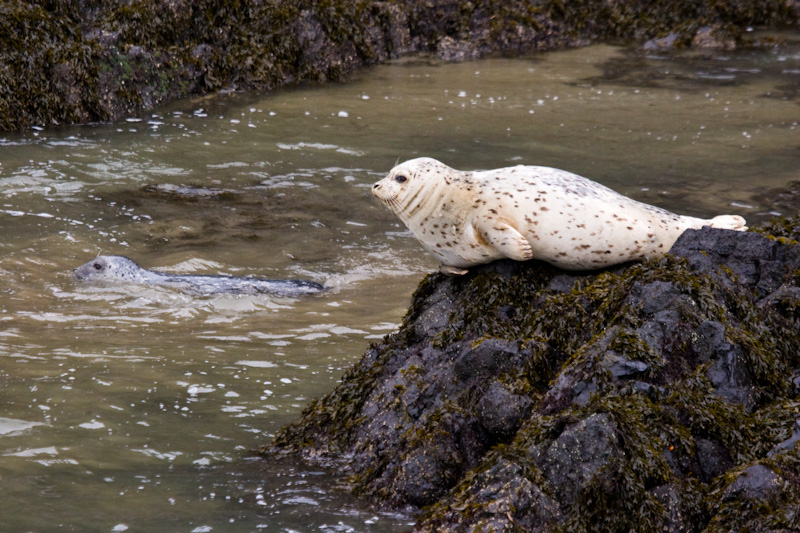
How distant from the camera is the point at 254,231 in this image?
8875 millimetres

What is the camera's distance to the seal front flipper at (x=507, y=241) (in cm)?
422

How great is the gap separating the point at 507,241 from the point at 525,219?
0.63ft

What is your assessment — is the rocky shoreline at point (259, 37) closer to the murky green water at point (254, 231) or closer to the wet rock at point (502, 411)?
the murky green water at point (254, 231)

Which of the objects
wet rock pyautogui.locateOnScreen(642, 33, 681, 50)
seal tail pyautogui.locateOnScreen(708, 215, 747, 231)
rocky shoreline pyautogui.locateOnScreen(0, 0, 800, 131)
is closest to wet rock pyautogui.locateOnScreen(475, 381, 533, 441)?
seal tail pyautogui.locateOnScreen(708, 215, 747, 231)

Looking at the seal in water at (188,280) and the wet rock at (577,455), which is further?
the seal in water at (188,280)

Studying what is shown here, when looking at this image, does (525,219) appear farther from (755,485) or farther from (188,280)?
(188,280)

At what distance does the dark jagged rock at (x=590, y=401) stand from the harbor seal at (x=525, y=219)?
11 centimetres

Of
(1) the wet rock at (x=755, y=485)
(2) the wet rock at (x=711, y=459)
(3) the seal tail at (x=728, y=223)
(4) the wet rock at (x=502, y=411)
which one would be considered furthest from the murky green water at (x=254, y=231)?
(3) the seal tail at (x=728, y=223)

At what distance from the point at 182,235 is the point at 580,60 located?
9688 mm

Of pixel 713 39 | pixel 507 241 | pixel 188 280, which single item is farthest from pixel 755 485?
pixel 713 39

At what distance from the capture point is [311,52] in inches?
587

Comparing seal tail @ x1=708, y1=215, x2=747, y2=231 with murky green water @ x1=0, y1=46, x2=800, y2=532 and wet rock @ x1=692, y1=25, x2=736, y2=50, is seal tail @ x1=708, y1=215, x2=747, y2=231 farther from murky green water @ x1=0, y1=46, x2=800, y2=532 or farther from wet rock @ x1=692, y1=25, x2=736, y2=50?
wet rock @ x1=692, y1=25, x2=736, y2=50

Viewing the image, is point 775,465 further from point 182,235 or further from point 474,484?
point 182,235

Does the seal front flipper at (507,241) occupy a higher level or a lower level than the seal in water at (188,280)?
higher
